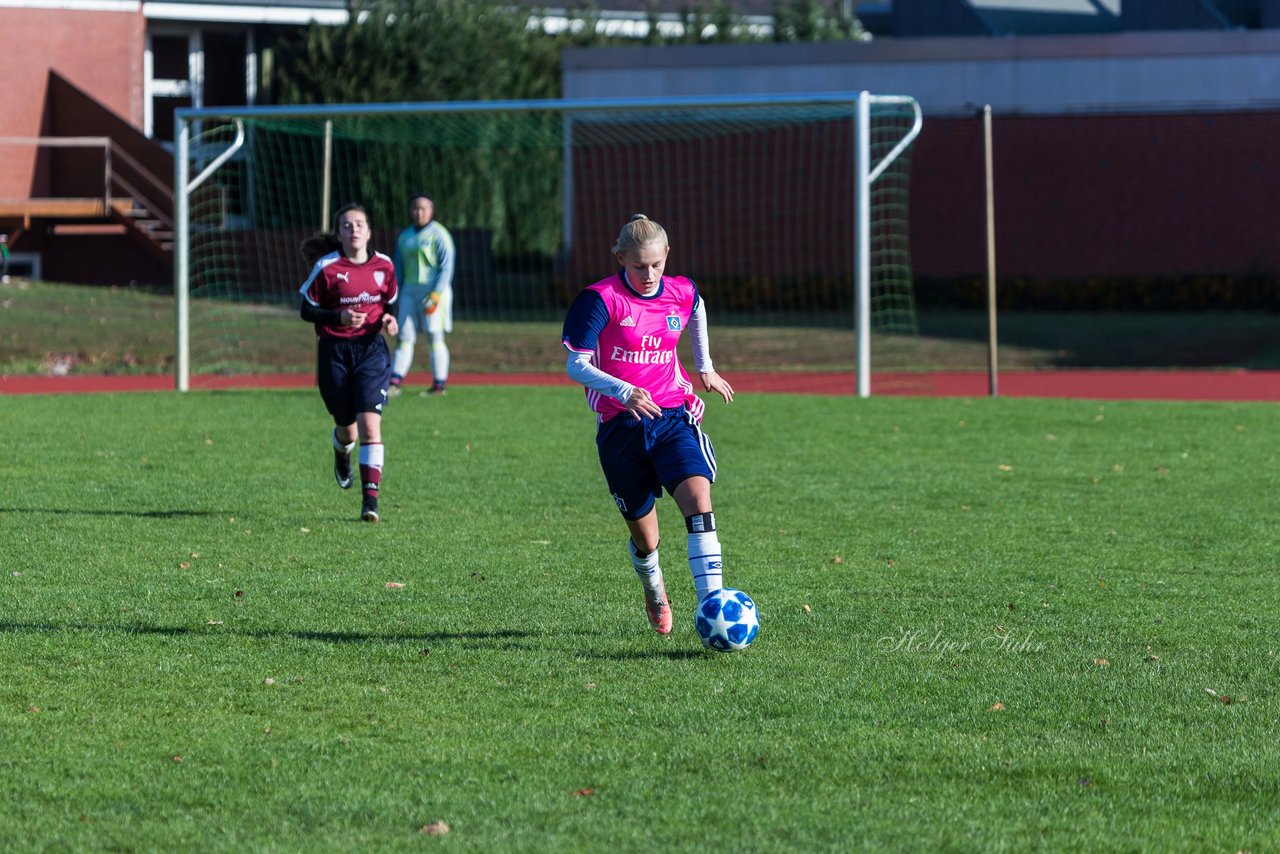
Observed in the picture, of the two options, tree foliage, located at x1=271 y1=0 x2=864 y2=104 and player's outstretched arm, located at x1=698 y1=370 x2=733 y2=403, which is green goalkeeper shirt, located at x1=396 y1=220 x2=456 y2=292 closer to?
player's outstretched arm, located at x1=698 y1=370 x2=733 y2=403

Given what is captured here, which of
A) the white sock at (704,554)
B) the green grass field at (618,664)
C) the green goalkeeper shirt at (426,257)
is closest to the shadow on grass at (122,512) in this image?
the green grass field at (618,664)

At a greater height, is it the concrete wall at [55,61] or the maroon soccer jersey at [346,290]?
the concrete wall at [55,61]

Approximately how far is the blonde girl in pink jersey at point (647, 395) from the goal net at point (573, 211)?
17.4m

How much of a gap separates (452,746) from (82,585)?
3.27m

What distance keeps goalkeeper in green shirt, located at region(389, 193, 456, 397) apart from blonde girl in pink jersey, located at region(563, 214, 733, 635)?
9.83 meters

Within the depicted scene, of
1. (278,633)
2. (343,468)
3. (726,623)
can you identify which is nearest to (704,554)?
(726,623)

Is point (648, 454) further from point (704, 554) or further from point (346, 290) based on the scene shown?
point (346, 290)

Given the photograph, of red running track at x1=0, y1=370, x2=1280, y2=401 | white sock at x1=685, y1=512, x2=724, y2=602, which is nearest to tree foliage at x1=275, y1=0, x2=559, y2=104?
red running track at x1=0, y1=370, x2=1280, y2=401

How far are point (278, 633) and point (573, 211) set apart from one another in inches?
955

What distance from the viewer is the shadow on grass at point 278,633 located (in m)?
6.75

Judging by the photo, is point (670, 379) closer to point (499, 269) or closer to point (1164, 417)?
point (1164, 417)

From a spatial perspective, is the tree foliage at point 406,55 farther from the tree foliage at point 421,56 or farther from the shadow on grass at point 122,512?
the shadow on grass at point 122,512

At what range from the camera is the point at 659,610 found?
6.84 m

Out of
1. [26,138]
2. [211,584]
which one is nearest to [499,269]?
[26,138]
